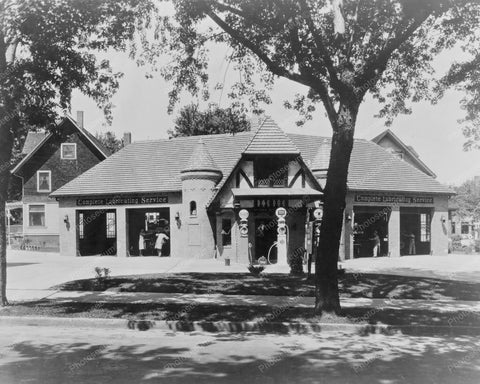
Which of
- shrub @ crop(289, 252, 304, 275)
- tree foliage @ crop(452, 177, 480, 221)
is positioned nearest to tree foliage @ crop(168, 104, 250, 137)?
tree foliage @ crop(452, 177, 480, 221)

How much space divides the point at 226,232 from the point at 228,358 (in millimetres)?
17482

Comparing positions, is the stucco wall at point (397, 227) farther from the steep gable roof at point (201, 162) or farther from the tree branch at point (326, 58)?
the tree branch at point (326, 58)

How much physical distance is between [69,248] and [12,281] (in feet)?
39.7

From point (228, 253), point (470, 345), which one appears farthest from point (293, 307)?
point (228, 253)

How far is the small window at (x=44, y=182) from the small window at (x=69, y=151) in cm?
174

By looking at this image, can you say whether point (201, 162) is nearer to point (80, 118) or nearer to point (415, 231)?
point (415, 231)

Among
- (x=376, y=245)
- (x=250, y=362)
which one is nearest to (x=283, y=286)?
(x=250, y=362)

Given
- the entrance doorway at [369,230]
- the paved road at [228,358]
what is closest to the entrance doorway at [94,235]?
the entrance doorway at [369,230]

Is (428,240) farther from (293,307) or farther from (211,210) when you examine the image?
(293,307)

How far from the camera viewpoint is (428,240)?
98.3 ft

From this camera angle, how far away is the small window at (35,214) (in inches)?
1480

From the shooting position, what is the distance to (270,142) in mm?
24297

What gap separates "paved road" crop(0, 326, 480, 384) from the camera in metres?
6.62

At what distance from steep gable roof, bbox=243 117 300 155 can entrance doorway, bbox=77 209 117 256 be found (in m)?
9.41
